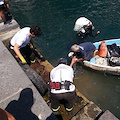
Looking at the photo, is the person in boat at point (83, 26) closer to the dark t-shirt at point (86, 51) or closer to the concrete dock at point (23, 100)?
the dark t-shirt at point (86, 51)

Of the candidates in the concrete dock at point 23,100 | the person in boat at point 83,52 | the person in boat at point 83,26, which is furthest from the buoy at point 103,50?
the concrete dock at point 23,100

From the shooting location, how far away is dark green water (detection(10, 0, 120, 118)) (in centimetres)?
678

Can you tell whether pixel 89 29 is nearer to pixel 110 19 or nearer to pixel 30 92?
pixel 110 19

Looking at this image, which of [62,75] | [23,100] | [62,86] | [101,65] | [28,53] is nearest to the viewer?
[23,100]

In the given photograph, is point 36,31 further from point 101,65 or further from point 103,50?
point 103,50

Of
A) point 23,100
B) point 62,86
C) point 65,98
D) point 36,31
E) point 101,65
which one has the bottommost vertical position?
point 101,65

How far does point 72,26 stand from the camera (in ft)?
34.4

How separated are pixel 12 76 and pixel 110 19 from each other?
914 cm

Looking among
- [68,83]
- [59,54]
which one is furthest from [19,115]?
[59,54]

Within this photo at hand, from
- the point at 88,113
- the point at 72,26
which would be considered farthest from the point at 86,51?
the point at 72,26

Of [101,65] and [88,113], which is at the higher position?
[88,113]

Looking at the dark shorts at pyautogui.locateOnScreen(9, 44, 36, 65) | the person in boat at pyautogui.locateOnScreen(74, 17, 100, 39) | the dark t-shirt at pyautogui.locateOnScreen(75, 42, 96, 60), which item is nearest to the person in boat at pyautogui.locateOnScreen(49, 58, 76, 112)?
the dark shorts at pyautogui.locateOnScreen(9, 44, 36, 65)

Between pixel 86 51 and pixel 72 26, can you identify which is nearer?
pixel 86 51

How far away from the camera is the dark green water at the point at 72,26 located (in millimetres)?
6781
